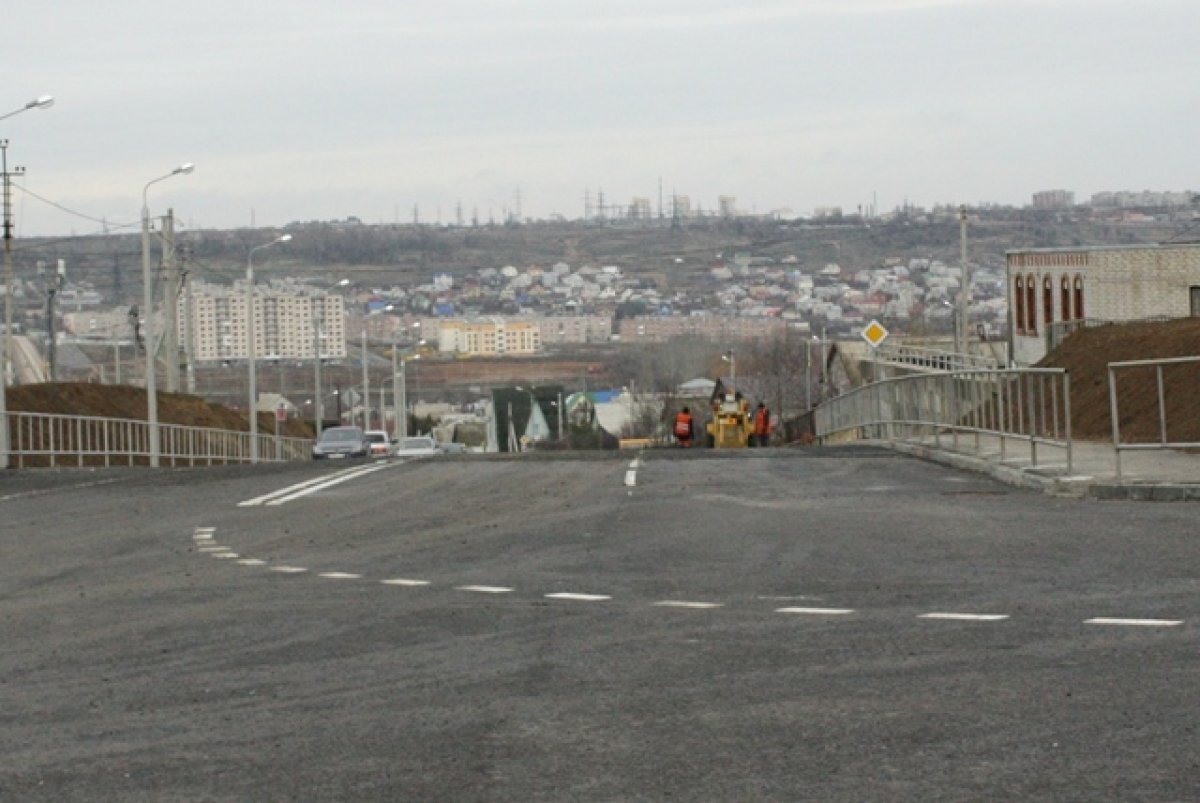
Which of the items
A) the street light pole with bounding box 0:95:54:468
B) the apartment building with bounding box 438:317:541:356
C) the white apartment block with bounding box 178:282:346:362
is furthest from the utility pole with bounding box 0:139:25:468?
the apartment building with bounding box 438:317:541:356

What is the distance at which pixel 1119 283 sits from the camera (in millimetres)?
79125

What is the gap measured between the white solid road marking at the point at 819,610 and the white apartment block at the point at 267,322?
141m

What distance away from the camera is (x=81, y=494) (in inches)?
1102

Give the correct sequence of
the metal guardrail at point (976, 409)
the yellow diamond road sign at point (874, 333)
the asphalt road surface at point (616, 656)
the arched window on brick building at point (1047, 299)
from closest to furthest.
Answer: the asphalt road surface at point (616, 656), the metal guardrail at point (976, 409), the yellow diamond road sign at point (874, 333), the arched window on brick building at point (1047, 299)

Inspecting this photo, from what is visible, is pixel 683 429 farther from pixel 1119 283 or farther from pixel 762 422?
pixel 1119 283

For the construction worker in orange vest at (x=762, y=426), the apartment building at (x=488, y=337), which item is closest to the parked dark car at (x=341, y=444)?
the construction worker in orange vest at (x=762, y=426)

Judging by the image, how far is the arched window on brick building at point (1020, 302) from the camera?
8812 cm

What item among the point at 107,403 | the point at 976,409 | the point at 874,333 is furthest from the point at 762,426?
the point at 976,409

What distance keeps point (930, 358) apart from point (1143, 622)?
55.6 meters

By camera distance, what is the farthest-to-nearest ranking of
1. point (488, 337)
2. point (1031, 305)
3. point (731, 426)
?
point (488, 337)
point (1031, 305)
point (731, 426)

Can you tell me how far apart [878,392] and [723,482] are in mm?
14663

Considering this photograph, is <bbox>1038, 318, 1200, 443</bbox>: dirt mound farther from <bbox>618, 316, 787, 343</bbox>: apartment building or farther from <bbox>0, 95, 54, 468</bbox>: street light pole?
<bbox>618, 316, 787, 343</bbox>: apartment building

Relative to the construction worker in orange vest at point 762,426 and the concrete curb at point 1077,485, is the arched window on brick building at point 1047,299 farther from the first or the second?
the concrete curb at point 1077,485

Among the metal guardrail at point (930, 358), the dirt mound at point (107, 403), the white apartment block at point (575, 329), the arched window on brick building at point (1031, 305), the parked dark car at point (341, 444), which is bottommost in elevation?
the parked dark car at point (341, 444)
